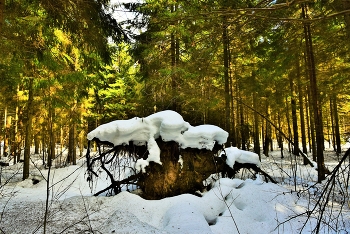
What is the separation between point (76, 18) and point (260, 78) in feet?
42.4

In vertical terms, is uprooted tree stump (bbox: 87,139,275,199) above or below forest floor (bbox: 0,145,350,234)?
above

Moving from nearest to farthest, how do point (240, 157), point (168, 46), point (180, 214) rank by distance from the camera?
point (180, 214) < point (240, 157) < point (168, 46)

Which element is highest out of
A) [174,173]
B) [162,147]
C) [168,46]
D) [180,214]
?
[168,46]

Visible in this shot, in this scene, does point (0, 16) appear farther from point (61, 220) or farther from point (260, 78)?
point (260, 78)

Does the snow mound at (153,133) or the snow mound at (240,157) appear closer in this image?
the snow mound at (153,133)

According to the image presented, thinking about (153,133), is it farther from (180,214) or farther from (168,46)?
(168,46)

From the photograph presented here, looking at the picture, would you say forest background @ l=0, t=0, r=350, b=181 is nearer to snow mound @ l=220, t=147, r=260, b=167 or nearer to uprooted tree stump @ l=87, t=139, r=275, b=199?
snow mound @ l=220, t=147, r=260, b=167

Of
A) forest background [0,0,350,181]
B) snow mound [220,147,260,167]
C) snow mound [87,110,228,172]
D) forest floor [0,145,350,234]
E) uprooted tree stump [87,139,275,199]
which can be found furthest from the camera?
snow mound [220,147,260,167]

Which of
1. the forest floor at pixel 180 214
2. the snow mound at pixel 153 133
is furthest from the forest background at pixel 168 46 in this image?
the forest floor at pixel 180 214

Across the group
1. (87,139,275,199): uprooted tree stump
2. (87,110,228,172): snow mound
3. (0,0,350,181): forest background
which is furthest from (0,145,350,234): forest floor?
(0,0,350,181): forest background

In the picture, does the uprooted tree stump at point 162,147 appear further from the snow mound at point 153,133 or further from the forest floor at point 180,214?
the forest floor at point 180,214

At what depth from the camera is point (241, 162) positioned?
251 inches

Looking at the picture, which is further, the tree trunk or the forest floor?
the tree trunk

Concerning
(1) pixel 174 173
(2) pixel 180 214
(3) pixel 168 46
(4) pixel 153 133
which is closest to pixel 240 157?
(1) pixel 174 173
